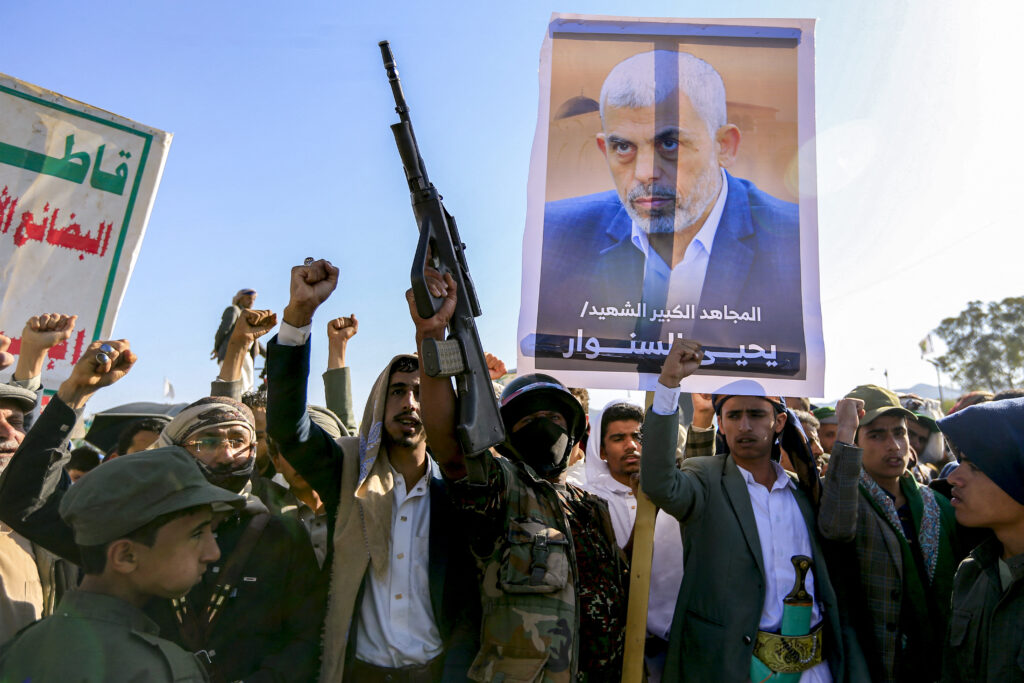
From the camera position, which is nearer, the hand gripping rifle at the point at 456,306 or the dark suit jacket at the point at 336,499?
the hand gripping rifle at the point at 456,306

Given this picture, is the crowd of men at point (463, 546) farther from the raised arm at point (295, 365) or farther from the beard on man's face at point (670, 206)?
the beard on man's face at point (670, 206)

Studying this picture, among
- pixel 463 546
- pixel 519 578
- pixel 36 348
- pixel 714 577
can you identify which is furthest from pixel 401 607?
pixel 36 348

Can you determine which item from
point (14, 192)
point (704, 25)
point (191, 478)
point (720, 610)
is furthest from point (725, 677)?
point (14, 192)

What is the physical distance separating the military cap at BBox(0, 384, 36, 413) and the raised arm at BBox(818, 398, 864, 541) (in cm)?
341

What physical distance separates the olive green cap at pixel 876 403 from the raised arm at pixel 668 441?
1264 mm

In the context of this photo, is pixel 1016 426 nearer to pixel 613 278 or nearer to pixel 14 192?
pixel 613 278

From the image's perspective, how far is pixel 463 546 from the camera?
2.65m

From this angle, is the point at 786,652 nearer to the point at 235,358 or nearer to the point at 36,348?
the point at 235,358

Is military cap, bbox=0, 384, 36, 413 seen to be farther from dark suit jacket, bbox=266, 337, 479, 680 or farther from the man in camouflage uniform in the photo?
the man in camouflage uniform

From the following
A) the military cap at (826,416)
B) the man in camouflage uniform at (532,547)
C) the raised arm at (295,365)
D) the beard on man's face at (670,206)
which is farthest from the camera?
the military cap at (826,416)

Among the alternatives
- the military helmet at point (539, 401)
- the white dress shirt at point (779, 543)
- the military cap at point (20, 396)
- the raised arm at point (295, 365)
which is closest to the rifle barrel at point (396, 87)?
the raised arm at point (295, 365)

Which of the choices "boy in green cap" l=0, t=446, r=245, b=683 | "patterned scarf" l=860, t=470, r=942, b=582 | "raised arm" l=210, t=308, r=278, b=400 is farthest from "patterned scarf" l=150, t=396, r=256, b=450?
"patterned scarf" l=860, t=470, r=942, b=582

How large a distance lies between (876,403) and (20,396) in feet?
13.8

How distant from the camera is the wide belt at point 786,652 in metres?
2.78
